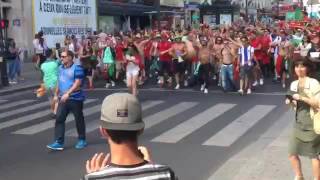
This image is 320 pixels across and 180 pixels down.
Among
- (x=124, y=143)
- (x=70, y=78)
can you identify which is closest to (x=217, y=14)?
(x=70, y=78)

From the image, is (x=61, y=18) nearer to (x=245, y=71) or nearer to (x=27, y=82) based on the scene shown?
(x=27, y=82)

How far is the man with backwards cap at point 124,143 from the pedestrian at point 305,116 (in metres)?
3.94

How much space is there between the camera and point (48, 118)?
1291 cm

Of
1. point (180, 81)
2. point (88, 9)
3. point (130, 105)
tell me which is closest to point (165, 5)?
point (88, 9)

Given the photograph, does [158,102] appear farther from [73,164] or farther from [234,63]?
[73,164]

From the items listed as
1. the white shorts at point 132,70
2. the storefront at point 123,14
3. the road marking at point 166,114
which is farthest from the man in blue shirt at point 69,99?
the storefront at point 123,14

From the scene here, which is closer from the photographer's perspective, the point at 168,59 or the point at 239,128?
the point at 239,128

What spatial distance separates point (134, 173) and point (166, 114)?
419 inches

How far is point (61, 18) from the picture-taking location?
3084 cm

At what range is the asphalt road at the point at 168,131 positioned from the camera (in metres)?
8.18

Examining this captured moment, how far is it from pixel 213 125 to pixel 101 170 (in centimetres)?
909

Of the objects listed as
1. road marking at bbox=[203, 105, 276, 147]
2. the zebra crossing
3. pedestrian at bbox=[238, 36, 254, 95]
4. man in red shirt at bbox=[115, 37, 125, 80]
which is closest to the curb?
the zebra crossing

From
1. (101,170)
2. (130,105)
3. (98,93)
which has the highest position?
(130,105)

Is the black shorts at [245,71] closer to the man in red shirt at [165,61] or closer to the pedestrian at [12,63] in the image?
the man in red shirt at [165,61]
